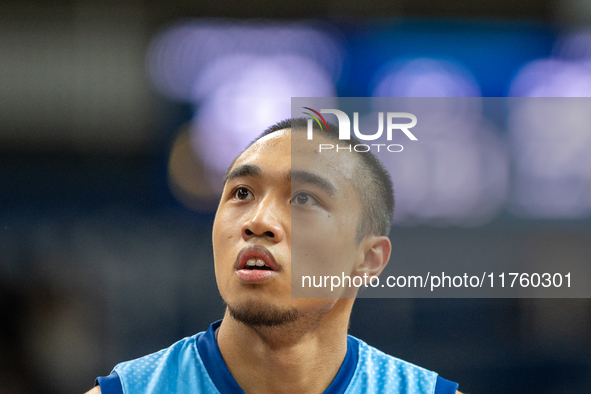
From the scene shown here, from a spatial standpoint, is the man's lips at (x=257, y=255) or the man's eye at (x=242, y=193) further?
the man's eye at (x=242, y=193)

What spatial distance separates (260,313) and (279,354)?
19 centimetres

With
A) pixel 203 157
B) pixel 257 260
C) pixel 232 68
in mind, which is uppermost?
pixel 232 68

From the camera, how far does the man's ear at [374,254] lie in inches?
57.3

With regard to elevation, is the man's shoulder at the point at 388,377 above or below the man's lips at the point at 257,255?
below

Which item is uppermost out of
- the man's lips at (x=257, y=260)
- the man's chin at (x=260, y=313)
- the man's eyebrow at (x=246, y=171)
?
the man's eyebrow at (x=246, y=171)

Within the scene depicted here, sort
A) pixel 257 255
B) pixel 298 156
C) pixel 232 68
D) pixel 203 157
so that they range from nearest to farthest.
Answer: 1. pixel 257 255
2. pixel 298 156
3. pixel 203 157
4. pixel 232 68

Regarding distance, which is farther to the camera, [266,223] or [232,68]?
[232,68]

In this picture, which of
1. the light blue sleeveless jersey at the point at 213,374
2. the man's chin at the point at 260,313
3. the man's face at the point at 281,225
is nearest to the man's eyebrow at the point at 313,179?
the man's face at the point at 281,225

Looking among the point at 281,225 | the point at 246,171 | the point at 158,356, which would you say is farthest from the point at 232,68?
the point at 158,356

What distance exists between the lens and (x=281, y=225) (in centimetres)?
129

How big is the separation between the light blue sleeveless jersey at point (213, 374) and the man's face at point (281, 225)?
0.24 m

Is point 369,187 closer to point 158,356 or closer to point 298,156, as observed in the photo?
point 298,156

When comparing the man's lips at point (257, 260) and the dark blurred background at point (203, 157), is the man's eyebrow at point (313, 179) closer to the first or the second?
the man's lips at point (257, 260)

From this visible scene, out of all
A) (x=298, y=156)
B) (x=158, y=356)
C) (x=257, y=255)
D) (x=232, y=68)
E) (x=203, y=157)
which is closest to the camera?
(x=257, y=255)
